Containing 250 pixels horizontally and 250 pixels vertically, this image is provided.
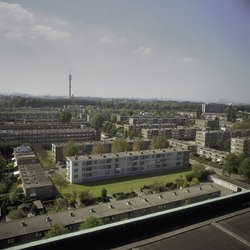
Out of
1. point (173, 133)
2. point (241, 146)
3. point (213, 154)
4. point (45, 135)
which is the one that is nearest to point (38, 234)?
point (213, 154)

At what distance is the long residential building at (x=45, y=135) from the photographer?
11.7 meters

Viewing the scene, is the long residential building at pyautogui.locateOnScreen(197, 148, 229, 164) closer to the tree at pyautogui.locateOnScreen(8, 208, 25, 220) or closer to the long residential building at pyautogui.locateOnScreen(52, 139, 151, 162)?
the long residential building at pyautogui.locateOnScreen(52, 139, 151, 162)

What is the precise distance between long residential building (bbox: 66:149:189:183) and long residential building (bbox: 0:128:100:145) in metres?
4.60

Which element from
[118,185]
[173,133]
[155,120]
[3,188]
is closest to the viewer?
[3,188]

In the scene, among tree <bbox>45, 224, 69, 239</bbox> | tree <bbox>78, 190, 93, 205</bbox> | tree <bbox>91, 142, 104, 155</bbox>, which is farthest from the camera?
tree <bbox>91, 142, 104, 155</bbox>

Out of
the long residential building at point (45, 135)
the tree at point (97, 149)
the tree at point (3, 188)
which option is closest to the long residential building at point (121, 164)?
the tree at point (97, 149)

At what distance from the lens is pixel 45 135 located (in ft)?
39.8

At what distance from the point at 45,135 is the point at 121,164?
17.7 feet

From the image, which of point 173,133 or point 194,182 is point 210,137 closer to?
point 173,133

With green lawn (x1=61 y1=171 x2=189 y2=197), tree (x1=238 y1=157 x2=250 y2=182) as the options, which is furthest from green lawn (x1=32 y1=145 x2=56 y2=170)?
tree (x1=238 y1=157 x2=250 y2=182)

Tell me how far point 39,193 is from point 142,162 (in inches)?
139

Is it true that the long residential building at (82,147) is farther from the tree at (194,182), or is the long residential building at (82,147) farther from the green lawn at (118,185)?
the tree at (194,182)

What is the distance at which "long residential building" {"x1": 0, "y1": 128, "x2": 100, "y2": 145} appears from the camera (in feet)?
38.4

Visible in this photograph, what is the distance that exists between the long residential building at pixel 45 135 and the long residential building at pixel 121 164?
460 centimetres
